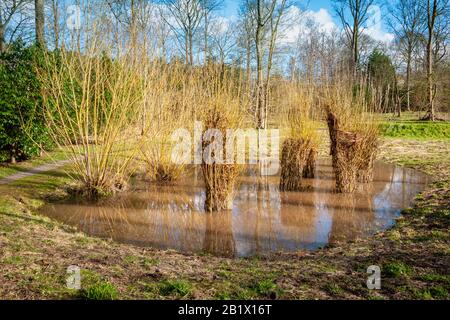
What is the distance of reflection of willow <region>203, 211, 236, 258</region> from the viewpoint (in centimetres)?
478

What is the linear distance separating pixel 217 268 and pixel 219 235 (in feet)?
5.38

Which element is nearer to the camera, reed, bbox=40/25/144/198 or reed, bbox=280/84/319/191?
reed, bbox=40/25/144/198

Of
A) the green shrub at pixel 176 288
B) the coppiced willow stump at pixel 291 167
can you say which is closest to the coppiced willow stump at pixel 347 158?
the coppiced willow stump at pixel 291 167

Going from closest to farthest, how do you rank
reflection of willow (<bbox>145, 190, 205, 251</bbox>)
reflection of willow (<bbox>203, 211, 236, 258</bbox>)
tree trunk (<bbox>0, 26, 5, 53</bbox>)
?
reflection of willow (<bbox>203, 211, 236, 258</bbox>)
reflection of willow (<bbox>145, 190, 205, 251</bbox>)
tree trunk (<bbox>0, 26, 5, 53</bbox>)

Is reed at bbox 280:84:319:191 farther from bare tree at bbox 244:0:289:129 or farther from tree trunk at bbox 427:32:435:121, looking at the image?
tree trunk at bbox 427:32:435:121

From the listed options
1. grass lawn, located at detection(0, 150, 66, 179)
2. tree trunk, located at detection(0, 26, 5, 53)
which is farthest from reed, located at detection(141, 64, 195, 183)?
tree trunk, located at detection(0, 26, 5, 53)

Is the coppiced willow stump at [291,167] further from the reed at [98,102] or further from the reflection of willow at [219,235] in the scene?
the reed at [98,102]

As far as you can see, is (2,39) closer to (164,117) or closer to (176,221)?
(164,117)

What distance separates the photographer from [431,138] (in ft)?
57.5

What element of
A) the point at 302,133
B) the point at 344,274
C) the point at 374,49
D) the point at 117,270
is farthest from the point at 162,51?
the point at 374,49

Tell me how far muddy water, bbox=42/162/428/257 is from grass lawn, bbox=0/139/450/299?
0.52 meters

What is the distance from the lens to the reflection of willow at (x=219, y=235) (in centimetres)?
478
